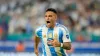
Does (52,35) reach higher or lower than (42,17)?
lower

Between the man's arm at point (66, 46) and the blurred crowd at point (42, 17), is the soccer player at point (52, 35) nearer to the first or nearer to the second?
the man's arm at point (66, 46)

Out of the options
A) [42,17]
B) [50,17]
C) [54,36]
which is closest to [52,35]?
[54,36]

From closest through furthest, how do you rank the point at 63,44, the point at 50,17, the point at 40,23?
the point at 63,44
the point at 50,17
the point at 40,23

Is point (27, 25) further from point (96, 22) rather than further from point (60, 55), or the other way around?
point (60, 55)

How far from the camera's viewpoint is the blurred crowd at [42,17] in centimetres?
1402

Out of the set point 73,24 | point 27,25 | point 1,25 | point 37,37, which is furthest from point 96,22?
point 37,37

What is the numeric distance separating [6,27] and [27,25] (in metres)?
0.78

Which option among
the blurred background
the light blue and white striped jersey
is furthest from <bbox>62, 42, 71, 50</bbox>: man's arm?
the blurred background

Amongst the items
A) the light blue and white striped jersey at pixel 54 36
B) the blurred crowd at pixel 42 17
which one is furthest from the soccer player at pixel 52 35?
the blurred crowd at pixel 42 17

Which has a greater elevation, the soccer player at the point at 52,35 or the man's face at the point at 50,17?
the man's face at the point at 50,17

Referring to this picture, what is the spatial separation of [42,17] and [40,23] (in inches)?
16.1

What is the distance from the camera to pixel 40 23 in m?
14.6

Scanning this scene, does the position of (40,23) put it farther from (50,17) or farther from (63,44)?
(63,44)

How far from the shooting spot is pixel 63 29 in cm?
592
